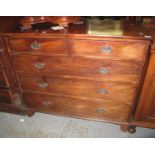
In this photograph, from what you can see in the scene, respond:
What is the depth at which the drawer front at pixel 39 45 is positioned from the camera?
1178 millimetres

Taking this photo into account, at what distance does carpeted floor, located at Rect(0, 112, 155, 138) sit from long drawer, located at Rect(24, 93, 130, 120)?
0.15 m

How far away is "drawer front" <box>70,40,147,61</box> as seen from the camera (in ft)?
3.53

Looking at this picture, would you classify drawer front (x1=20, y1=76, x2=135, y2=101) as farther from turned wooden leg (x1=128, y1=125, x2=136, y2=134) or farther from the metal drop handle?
turned wooden leg (x1=128, y1=125, x2=136, y2=134)

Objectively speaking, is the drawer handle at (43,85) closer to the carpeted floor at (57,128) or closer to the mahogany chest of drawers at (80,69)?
the mahogany chest of drawers at (80,69)

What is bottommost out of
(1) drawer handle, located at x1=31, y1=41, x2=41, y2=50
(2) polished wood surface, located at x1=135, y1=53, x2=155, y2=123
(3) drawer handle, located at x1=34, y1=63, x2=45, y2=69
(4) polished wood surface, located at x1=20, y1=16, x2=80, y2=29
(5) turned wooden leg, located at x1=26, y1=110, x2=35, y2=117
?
(5) turned wooden leg, located at x1=26, y1=110, x2=35, y2=117

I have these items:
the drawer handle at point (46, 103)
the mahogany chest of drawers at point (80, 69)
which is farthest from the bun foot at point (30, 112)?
the drawer handle at point (46, 103)

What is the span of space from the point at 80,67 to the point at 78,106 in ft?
1.58

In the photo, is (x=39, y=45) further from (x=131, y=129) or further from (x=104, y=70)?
(x=131, y=129)

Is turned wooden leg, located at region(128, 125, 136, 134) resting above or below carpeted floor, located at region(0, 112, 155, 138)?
above

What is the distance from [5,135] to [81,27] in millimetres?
1359

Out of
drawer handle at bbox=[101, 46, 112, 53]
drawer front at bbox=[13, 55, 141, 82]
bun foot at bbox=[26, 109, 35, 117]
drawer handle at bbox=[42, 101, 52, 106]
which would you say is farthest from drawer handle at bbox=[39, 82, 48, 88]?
drawer handle at bbox=[101, 46, 112, 53]
